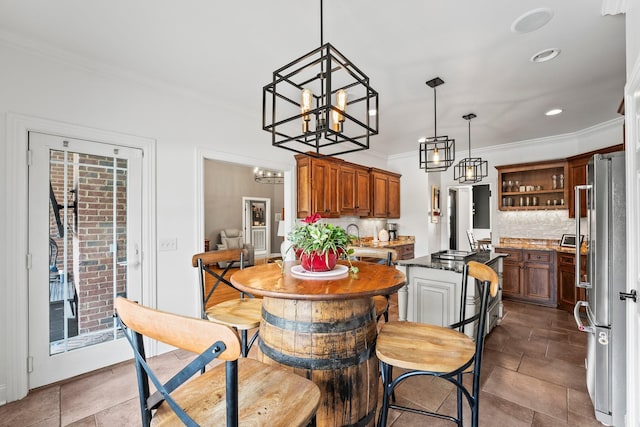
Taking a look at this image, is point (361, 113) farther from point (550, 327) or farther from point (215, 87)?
point (550, 327)

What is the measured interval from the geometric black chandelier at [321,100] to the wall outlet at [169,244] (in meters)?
1.41

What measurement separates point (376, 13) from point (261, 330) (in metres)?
2.08

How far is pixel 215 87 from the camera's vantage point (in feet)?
9.82

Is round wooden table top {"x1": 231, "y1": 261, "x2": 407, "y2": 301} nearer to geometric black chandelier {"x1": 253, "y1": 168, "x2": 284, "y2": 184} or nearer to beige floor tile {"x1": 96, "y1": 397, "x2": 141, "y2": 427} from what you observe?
beige floor tile {"x1": 96, "y1": 397, "x2": 141, "y2": 427}

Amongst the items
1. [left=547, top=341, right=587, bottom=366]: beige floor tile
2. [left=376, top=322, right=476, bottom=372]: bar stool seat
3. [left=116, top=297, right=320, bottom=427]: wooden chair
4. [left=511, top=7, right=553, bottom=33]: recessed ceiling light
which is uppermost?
[left=511, top=7, right=553, bottom=33]: recessed ceiling light

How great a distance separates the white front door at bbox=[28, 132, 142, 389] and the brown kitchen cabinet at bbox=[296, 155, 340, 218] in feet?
6.60

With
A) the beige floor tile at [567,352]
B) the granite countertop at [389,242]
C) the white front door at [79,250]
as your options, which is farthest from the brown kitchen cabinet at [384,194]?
the white front door at [79,250]

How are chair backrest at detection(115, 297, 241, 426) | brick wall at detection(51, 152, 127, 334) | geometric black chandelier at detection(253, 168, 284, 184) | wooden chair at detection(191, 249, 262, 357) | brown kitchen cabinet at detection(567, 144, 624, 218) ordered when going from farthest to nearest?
geometric black chandelier at detection(253, 168, 284, 184) → brown kitchen cabinet at detection(567, 144, 624, 218) → brick wall at detection(51, 152, 127, 334) → wooden chair at detection(191, 249, 262, 357) → chair backrest at detection(115, 297, 241, 426)

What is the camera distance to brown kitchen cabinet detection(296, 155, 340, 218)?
13.5 feet

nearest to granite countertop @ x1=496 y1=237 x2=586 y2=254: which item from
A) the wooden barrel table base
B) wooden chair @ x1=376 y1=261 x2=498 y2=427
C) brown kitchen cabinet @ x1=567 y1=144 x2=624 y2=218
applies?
brown kitchen cabinet @ x1=567 y1=144 x2=624 y2=218

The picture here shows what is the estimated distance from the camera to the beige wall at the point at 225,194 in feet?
25.8

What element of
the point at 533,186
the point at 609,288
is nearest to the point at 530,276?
the point at 533,186

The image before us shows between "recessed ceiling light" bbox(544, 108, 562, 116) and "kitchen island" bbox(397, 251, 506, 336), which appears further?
"recessed ceiling light" bbox(544, 108, 562, 116)

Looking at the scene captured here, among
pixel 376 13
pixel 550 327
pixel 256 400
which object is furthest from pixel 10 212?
pixel 550 327
